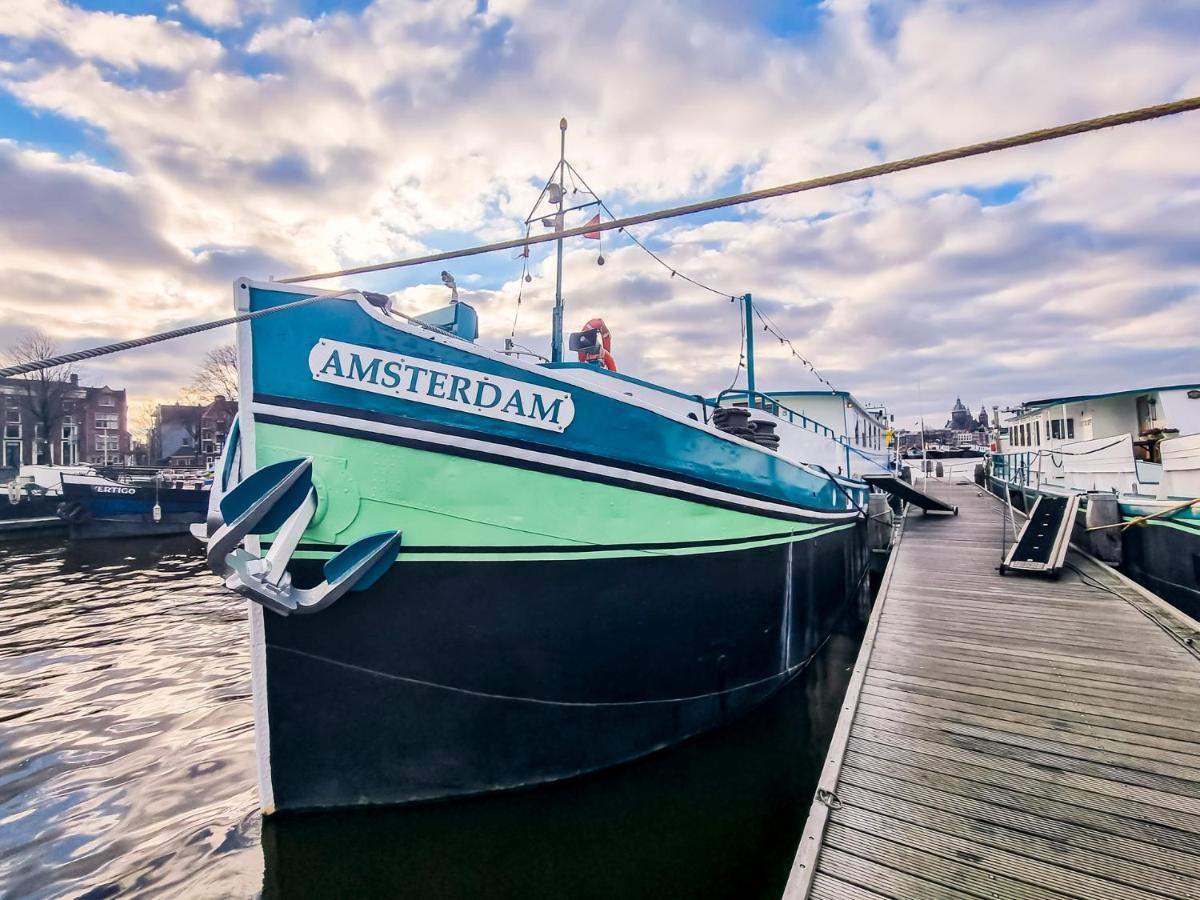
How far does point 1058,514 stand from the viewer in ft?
34.1

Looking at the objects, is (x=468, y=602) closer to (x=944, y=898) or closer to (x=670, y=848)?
(x=670, y=848)

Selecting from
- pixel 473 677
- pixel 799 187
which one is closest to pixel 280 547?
pixel 473 677

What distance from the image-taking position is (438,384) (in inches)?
150

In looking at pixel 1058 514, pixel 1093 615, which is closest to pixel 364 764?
pixel 1093 615

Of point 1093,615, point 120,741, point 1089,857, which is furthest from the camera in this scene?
point 1093,615

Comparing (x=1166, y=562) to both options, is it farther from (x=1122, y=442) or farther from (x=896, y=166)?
(x=896, y=166)

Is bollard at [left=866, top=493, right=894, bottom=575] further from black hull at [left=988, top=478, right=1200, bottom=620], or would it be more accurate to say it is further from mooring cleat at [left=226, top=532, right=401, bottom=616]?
mooring cleat at [left=226, top=532, right=401, bottom=616]

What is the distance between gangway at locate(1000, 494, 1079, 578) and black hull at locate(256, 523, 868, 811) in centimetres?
660

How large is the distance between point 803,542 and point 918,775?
10.1 feet

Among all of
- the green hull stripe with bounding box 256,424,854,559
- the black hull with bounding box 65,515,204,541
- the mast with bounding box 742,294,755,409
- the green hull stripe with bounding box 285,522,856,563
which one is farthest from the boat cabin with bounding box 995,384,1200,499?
the black hull with bounding box 65,515,204,541

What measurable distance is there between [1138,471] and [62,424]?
6336 centimetres

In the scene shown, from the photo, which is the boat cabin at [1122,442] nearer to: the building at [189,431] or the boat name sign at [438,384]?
the boat name sign at [438,384]

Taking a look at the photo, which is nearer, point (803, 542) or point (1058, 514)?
point (803, 542)

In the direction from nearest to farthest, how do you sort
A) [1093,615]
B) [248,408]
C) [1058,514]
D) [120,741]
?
[248,408]
[120,741]
[1093,615]
[1058,514]
